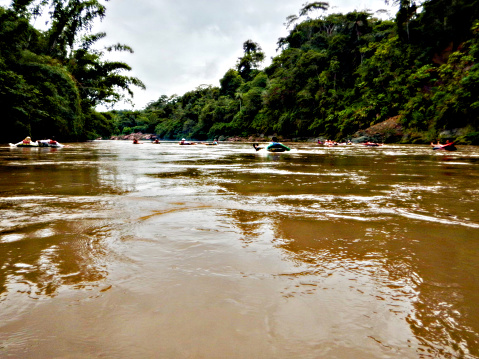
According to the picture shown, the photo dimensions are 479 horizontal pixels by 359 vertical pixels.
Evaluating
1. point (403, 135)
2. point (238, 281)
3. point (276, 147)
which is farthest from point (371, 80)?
point (238, 281)

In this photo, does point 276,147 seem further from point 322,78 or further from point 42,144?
point 322,78

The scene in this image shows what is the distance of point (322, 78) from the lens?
159ft

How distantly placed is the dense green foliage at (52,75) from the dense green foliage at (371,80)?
6.32m

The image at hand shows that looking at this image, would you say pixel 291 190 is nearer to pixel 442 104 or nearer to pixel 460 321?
pixel 460 321

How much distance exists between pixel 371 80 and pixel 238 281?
1819 inches

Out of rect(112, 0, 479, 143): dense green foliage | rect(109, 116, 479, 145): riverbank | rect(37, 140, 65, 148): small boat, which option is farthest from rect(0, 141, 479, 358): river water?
rect(112, 0, 479, 143): dense green foliage

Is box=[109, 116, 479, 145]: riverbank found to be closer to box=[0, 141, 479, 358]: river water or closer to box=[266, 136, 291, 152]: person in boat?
box=[266, 136, 291, 152]: person in boat

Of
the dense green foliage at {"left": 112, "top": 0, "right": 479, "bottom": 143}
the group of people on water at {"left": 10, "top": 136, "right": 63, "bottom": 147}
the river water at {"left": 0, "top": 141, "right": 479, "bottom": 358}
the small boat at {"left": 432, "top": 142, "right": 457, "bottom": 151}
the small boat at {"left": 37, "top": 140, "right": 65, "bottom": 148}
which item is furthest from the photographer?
the dense green foliage at {"left": 112, "top": 0, "right": 479, "bottom": 143}

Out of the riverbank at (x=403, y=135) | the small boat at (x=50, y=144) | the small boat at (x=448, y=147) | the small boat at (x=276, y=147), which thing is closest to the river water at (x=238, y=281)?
the small boat at (x=276, y=147)

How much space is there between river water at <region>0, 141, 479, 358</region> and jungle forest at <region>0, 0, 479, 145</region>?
22741 mm

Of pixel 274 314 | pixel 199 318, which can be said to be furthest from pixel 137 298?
pixel 274 314

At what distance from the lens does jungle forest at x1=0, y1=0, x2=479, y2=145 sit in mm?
24516

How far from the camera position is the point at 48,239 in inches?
98.3

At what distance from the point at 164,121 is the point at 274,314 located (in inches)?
4190
